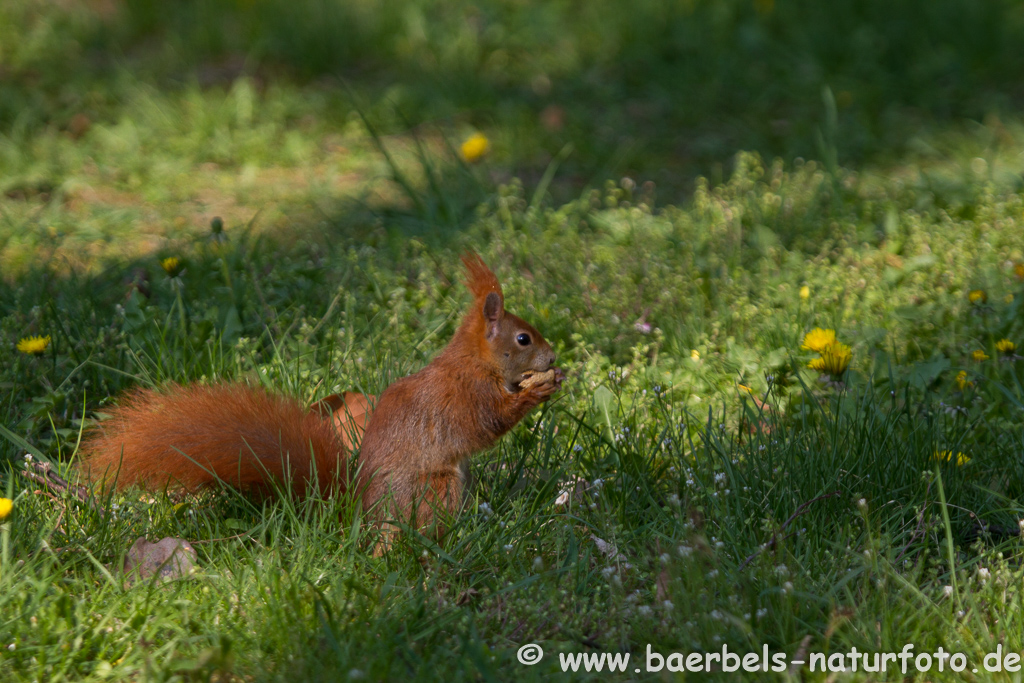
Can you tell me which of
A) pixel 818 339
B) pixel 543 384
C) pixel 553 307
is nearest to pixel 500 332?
pixel 543 384

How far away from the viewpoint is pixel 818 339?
9.23 feet

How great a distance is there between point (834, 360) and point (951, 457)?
49 centimetres

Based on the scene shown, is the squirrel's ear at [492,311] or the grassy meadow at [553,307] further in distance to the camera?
the squirrel's ear at [492,311]

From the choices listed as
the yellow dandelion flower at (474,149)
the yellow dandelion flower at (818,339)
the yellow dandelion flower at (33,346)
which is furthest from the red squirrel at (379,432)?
the yellow dandelion flower at (474,149)

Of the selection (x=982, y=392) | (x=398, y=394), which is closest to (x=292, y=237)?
(x=398, y=394)

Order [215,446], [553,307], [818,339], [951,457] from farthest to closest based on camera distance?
[553,307], [818,339], [951,457], [215,446]

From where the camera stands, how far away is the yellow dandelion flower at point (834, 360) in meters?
2.70

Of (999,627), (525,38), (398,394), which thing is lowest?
(999,627)

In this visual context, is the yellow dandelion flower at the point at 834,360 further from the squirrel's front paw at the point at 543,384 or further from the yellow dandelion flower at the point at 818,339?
the squirrel's front paw at the point at 543,384

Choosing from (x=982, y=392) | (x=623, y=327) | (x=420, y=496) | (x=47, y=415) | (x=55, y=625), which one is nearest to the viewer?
(x=55, y=625)

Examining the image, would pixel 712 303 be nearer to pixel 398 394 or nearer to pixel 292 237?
pixel 398 394

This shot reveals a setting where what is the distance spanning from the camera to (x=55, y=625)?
1.83 metres

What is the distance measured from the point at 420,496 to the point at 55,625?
2.48 ft

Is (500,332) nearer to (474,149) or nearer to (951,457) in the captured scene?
(951,457)
